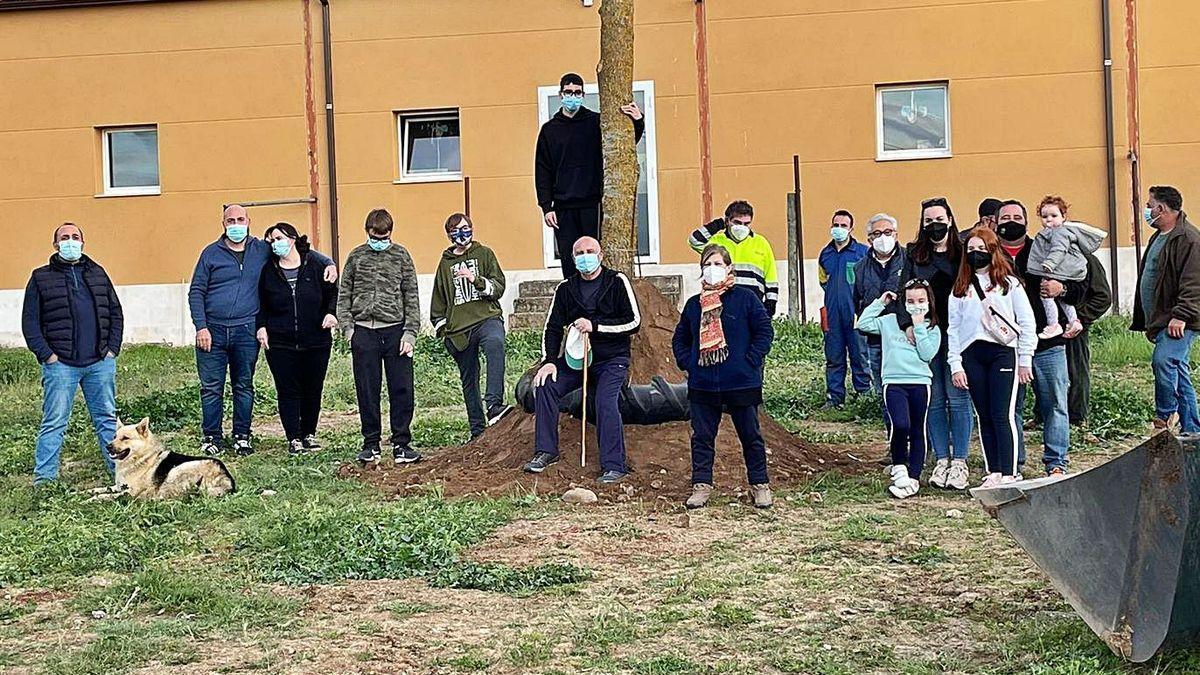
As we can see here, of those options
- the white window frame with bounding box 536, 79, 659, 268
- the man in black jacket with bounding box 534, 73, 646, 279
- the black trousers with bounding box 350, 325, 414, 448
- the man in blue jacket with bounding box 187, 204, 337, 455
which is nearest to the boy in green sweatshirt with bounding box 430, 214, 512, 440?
the black trousers with bounding box 350, 325, 414, 448

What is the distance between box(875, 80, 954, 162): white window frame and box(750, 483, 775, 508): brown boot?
10620 mm

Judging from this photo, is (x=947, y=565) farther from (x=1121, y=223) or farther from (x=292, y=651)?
(x=1121, y=223)

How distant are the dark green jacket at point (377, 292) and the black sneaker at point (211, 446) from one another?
1.65 meters

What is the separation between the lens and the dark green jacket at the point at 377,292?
10266 mm

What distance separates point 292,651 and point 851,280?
805 centimetres

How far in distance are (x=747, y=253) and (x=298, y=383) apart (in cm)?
368

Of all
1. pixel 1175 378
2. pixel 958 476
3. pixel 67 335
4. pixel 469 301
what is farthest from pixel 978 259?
pixel 67 335

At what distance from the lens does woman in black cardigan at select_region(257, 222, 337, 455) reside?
1113cm

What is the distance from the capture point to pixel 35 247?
65.0 ft

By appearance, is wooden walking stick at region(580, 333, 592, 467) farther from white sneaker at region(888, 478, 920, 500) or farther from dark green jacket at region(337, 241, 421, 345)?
white sneaker at region(888, 478, 920, 500)

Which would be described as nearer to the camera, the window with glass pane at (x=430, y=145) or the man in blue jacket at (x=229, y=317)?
the man in blue jacket at (x=229, y=317)

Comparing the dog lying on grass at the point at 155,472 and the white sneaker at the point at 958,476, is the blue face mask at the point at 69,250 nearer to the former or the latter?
the dog lying on grass at the point at 155,472

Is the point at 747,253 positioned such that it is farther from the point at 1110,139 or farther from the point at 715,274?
the point at 1110,139

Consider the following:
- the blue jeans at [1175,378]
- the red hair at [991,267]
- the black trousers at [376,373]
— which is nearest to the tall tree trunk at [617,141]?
the black trousers at [376,373]
